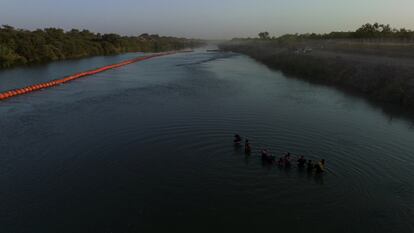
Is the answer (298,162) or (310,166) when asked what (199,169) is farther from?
(310,166)

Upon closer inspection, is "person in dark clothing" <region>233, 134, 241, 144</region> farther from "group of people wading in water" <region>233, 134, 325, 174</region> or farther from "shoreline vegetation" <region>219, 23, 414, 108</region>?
"shoreline vegetation" <region>219, 23, 414, 108</region>

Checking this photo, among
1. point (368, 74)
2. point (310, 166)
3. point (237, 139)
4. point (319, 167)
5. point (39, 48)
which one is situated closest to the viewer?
point (319, 167)

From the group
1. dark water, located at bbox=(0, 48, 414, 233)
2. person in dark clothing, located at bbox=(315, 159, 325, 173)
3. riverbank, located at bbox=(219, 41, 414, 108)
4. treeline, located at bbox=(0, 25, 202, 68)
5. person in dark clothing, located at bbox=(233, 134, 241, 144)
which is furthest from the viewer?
treeline, located at bbox=(0, 25, 202, 68)

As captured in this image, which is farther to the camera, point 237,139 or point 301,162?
point 237,139

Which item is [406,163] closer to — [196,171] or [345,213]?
[345,213]

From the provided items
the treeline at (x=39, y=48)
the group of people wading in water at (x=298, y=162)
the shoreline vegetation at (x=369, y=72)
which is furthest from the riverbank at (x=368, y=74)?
the treeline at (x=39, y=48)

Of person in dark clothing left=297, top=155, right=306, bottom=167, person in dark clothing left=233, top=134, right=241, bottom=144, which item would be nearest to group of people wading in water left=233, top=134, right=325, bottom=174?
person in dark clothing left=297, top=155, right=306, bottom=167

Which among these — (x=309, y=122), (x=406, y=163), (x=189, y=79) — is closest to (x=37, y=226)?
(x=406, y=163)

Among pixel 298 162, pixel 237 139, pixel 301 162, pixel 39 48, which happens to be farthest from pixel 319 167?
pixel 39 48

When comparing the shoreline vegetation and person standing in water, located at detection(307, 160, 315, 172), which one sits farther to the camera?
the shoreline vegetation
